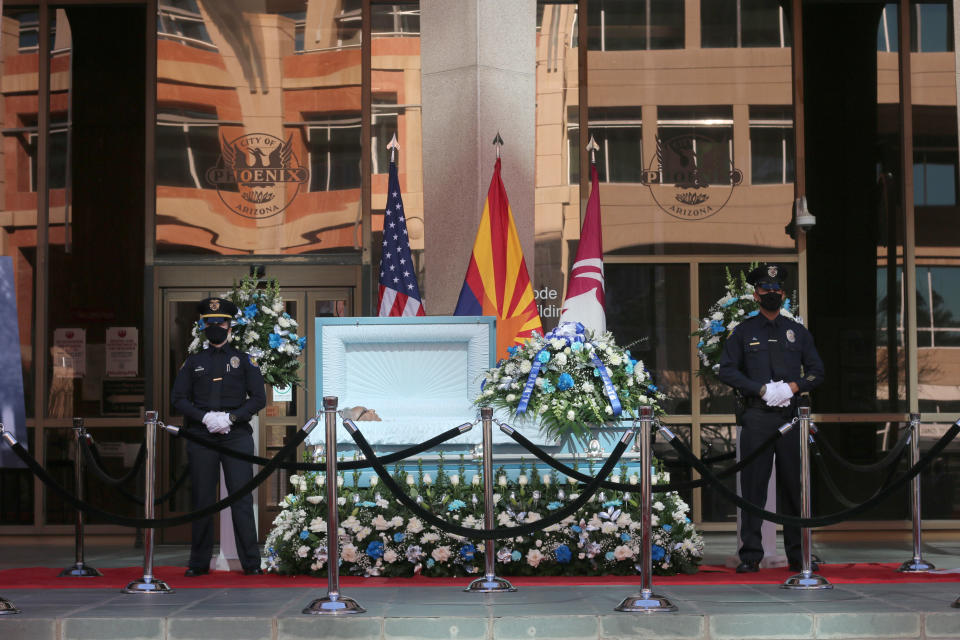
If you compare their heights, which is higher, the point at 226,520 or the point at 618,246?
the point at 618,246

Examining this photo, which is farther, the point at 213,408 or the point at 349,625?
the point at 213,408

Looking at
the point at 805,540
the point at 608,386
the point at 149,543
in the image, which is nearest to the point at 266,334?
the point at 149,543

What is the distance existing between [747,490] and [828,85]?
206 inches

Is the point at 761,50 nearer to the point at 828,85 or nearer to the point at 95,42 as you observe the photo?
the point at 828,85

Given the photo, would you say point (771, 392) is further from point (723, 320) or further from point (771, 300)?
point (723, 320)

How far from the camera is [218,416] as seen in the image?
8.59 metres

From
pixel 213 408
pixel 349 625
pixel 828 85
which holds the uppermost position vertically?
pixel 828 85

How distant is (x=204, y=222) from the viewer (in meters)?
11.9

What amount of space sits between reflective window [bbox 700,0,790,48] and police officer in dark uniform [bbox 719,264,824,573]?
4.31 metres

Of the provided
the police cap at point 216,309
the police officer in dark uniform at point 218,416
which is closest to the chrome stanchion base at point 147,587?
the police officer in dark uniform at point 218,416

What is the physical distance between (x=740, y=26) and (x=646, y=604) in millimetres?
7519

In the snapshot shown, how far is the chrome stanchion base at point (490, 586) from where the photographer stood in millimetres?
7285

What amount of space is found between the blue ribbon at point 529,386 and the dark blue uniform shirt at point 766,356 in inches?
52.9

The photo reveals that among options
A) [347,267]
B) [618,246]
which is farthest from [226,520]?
[618,246]
